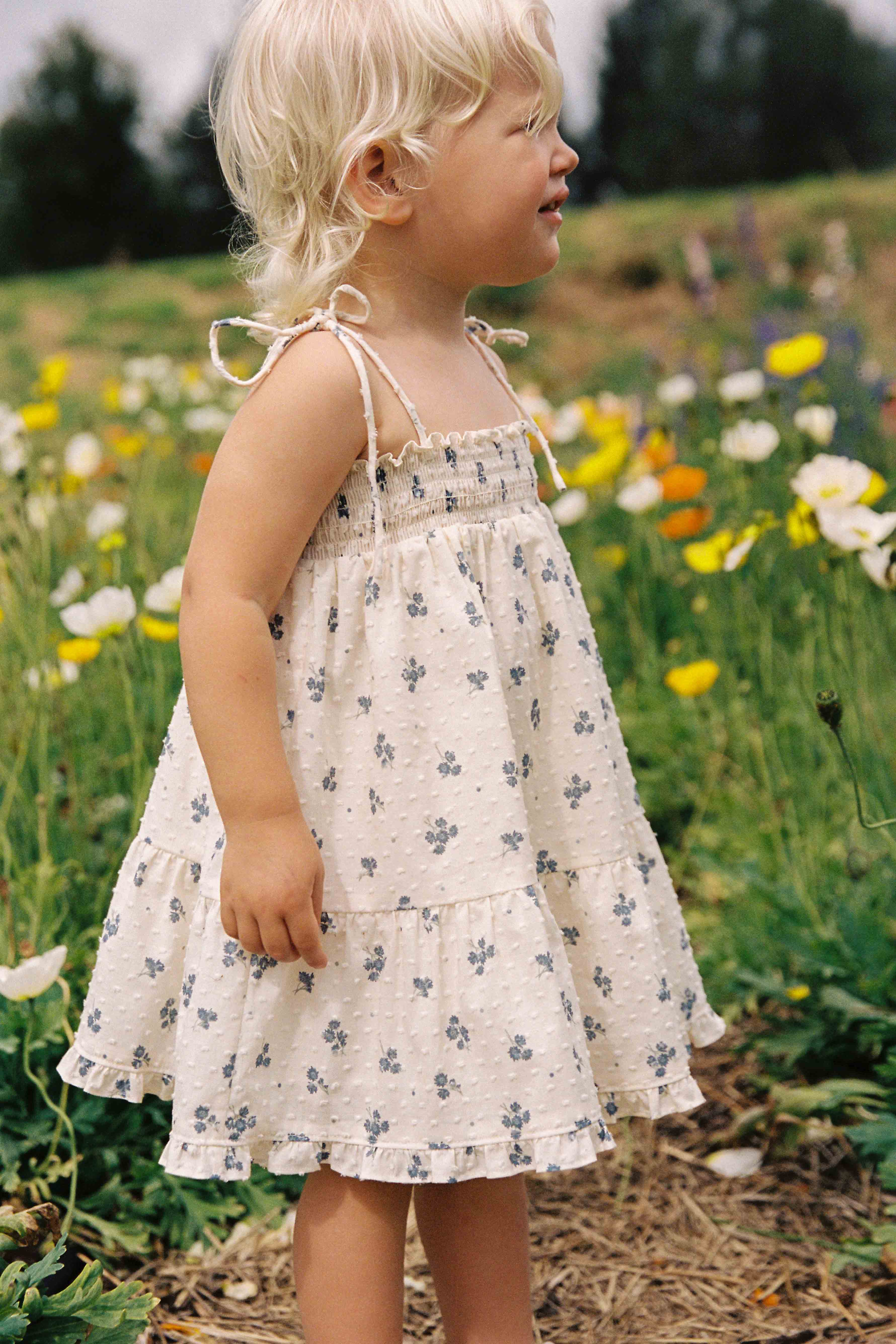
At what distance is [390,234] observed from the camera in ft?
3.40

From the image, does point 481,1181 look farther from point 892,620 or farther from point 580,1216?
point 892,620

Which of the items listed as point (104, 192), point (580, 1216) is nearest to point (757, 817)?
point (580, 1216)

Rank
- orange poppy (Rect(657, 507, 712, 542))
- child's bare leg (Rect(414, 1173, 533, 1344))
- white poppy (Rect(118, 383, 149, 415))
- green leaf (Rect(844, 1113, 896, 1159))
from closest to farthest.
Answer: child's bare leg (Rect(414, 1173, 533, 1344)) → green leaf (Rect(844, 1113, 896, 1159)) → orange poppy (Rect(657, 507, 712, 542)) → white poppy (Rect(118, 383, 149, 415))

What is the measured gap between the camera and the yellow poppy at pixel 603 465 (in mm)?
2385

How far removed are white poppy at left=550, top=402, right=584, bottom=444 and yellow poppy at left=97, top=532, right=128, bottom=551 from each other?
1247 millimetres

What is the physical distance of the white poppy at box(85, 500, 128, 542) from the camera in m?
1.90

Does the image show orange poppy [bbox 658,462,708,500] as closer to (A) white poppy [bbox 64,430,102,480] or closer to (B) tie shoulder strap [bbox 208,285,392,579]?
(A) white poppy [bbox 64,430,102,480]

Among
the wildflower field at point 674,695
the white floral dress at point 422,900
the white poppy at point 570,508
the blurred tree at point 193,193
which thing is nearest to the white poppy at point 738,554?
the wildflower field at point 674,695

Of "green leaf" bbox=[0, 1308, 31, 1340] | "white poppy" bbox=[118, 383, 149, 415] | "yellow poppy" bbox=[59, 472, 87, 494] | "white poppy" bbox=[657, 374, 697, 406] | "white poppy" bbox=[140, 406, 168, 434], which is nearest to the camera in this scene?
"green leaf" bbox=[0, 1308, 31, 1340]

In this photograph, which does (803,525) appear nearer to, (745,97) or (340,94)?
(340,94)

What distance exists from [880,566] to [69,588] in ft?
3.42

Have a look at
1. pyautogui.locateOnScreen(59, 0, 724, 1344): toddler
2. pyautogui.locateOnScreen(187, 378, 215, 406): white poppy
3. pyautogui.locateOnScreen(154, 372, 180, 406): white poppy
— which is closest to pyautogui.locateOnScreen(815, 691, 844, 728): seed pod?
pyautogui.locateOnScreen(59, 0, 724, 1344): toddler

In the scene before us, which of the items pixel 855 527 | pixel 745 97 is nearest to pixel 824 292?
pixel 855 527

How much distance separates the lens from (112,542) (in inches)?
62.2
